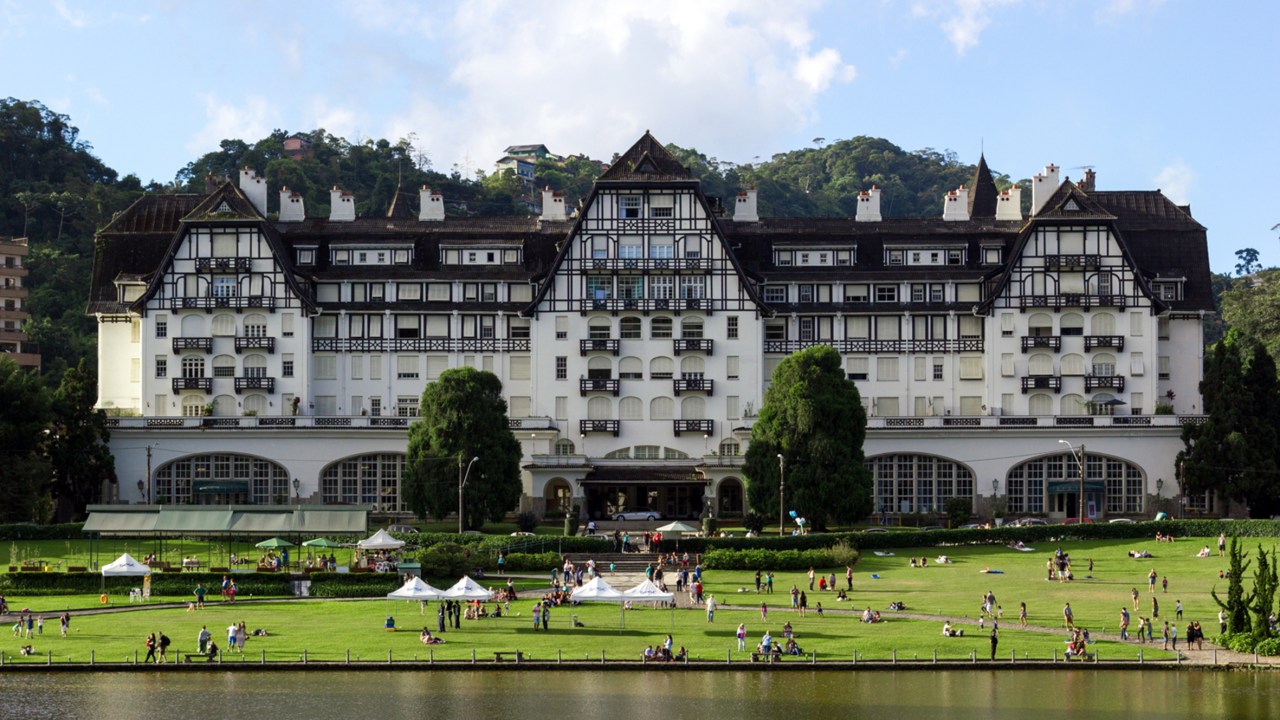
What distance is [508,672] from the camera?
7162 cm

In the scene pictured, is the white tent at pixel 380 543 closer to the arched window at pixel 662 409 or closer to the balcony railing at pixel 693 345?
the arched window at pixel 662 409

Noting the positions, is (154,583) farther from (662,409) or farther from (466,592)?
(662,409)

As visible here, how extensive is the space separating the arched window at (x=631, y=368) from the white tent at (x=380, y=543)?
33.6 meters

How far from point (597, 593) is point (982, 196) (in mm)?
80561

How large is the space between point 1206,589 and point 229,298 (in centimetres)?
6899

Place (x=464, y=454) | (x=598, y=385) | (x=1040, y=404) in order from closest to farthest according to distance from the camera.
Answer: (x=464, y=454)
(x=598, y=385)
(x=1040, y=404)

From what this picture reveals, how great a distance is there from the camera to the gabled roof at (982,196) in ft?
493

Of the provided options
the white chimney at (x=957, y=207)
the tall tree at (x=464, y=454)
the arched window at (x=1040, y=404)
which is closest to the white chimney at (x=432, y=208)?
the tall tree at (x=464, y=454)

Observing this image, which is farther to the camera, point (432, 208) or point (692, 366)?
point (432, 208)

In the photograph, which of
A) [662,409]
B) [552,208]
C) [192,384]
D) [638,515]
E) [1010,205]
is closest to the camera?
[638,515]

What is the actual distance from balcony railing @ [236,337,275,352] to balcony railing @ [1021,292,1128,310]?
5153cm

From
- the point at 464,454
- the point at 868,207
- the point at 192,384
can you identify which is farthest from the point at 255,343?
the point at 868,207

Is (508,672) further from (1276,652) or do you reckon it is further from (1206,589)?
(1206,589)

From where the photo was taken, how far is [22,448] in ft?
368
